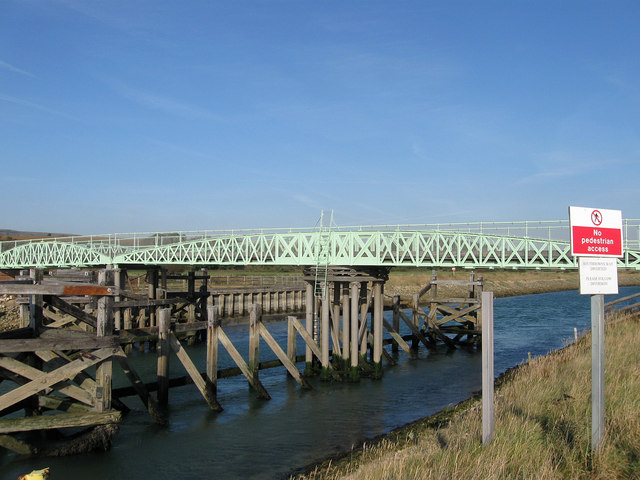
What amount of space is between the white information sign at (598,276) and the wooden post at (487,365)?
1.29 m

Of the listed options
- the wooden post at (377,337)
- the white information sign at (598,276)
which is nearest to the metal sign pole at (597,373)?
the white information sign at (598,276)

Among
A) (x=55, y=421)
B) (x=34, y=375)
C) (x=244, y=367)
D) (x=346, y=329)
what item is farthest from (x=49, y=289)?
(x=346, y=329)

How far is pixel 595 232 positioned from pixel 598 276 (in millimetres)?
617

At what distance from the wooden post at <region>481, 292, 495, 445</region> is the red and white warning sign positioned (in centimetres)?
139

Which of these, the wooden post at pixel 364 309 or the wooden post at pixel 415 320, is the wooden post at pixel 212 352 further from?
the wooden post at pixel 415 320

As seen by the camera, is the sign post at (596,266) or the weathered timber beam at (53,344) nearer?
the sign post at (596,266)

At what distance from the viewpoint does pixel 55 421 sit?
11273 millimetres

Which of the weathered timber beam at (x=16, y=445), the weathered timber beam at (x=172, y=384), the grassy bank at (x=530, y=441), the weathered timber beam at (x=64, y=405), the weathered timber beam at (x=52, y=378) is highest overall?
the weathered timber beam at (x=52, y=378)

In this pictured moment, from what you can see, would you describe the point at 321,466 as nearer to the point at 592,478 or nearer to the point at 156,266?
the point at 592,478

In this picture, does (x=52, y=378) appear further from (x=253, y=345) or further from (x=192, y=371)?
(x=253, y=345)

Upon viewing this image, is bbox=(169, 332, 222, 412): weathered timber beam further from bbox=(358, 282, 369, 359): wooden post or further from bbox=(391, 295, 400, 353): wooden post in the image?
bbox=(391, 295, 400, 353): wooden post

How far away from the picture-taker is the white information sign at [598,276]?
812 cm

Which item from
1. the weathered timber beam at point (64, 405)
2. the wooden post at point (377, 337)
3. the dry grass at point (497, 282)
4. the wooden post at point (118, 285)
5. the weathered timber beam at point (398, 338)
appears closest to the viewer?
the weathered timber beam at point (64, 405)

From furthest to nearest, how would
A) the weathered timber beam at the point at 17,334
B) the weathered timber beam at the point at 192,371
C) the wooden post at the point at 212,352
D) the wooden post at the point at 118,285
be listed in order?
the wooden post at the point at 118,285 → the wooden post at the point at 212,352 → the weathered timber beam at the point at 192,371 → the weathered timber beam at the point at 17,334
